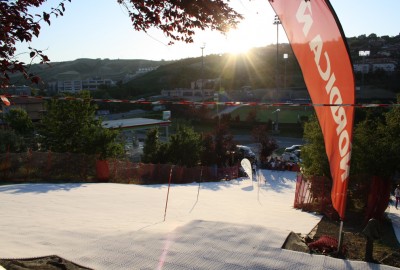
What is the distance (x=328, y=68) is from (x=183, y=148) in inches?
704

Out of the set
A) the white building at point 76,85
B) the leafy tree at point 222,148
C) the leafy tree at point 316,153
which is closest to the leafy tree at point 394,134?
the leafy tree at point 316,153

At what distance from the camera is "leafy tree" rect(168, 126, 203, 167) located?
23578 mm

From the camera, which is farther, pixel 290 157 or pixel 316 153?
pixel 290 157

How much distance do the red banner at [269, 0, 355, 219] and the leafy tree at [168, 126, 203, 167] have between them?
1732cm

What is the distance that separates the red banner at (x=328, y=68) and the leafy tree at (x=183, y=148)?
1732 centimetres

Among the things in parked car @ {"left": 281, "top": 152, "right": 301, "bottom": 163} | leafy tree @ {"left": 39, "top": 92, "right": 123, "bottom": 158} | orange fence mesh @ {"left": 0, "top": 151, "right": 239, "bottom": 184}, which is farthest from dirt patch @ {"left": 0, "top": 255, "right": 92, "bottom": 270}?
parked car @ {"left": 281, "top": 152, "right": 301, "bottom": 163}

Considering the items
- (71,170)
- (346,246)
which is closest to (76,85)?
(71,170)

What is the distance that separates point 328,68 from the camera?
6012 mm

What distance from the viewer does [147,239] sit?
6266mm

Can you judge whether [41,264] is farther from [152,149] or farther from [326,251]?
[152,149]

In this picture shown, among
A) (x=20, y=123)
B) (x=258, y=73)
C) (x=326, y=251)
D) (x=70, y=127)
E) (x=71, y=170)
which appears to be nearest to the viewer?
(x=326, y=251)

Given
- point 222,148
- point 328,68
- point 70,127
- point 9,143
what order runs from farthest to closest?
point 222,148, point 9,143, point 70,127, point 328,68

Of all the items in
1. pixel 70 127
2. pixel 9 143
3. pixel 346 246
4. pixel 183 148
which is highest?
pixel 70 127

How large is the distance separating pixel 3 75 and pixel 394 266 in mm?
5990
